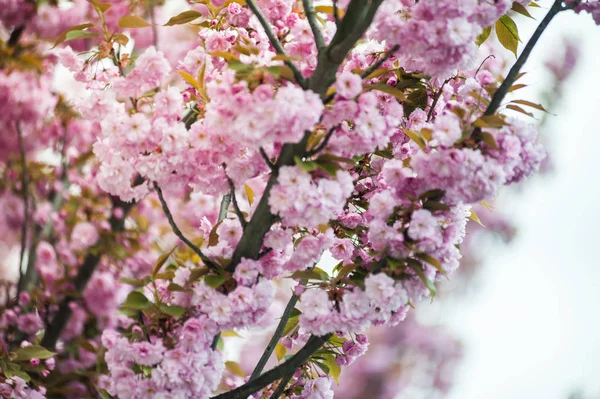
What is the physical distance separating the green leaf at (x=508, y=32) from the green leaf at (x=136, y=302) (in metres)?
1.02

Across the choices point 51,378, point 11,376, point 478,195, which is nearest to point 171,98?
point 478,195

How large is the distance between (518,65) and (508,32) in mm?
277

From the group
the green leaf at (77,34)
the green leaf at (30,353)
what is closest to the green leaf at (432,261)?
the green leaf at (77,34)

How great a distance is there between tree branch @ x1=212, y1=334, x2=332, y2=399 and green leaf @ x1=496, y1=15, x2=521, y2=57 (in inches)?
31.9

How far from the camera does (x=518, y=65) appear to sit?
3.98 feet

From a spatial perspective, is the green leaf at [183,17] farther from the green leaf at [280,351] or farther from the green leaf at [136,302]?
the green leaf at [280,351]

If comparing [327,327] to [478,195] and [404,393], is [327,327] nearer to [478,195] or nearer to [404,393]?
[478,195]

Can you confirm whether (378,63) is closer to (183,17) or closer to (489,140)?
(489,140)

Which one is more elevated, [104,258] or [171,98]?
[104,258]

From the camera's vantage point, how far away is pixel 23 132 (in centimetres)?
275

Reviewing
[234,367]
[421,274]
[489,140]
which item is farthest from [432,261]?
[234,367]

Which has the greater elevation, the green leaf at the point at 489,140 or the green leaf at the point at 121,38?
the green leaf at the point at 121,38

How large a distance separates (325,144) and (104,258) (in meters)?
2.11

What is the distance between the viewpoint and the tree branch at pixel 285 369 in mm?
1296
